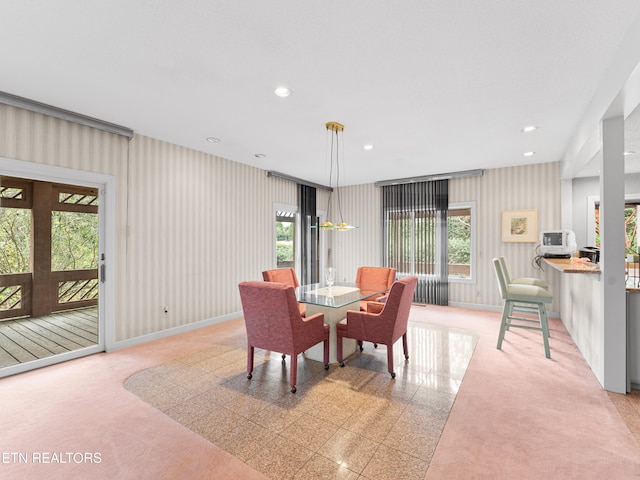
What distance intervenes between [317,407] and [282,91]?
2746 mm

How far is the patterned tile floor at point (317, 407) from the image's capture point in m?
1.83

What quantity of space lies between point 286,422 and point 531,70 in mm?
3338

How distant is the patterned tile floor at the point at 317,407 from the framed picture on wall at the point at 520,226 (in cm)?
284

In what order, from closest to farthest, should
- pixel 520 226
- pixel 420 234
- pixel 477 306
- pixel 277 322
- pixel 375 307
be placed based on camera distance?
pixel 277 322 → pixel 375 307 → pixel 520 226 → pixel 477 306 → pixel 420 234

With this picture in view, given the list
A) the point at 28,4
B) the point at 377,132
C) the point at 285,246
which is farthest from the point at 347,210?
the point at 28,4

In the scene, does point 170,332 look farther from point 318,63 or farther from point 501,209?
point 501,209

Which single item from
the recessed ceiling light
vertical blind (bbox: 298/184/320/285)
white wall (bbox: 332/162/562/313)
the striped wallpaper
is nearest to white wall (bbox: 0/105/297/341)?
the striped wallpaper

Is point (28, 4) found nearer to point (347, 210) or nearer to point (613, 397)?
point (613, 397)

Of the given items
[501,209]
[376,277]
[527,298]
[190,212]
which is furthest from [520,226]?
[190,212]

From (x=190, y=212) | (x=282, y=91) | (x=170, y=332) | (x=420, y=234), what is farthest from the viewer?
(x=420, y=234)

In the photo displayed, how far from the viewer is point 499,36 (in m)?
2.05

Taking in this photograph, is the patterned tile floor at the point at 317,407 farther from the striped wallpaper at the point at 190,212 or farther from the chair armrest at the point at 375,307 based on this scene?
the striped wallpaper at the point at 190,212

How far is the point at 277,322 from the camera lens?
2660 mm

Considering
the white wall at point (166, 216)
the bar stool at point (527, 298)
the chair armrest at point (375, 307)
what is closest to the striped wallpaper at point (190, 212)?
the white wall at point (166, 216)
